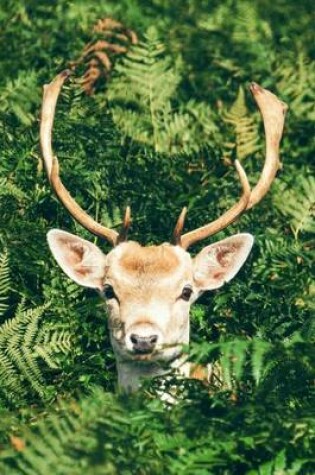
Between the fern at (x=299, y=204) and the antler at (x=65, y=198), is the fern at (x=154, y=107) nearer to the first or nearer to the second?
the fern at (x=299, y=204)

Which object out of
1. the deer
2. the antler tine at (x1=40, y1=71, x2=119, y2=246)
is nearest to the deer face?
the deer

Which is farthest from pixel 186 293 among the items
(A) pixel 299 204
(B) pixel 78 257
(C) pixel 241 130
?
(C) pixel 241 130

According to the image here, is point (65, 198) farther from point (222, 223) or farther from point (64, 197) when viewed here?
point (222, 223)

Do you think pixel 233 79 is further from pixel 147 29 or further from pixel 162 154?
pixel 162 154

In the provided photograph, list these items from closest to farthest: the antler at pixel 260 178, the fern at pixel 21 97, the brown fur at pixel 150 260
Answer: the brown fur at pixel 150 260 → the antler at pixel 260 178 → the fern at pixel 21 97

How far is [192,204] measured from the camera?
1130 centimetres

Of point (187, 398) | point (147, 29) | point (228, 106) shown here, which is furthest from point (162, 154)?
point (187, 398)

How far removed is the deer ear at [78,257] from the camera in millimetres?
9969

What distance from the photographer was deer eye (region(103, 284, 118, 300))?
9648 mm

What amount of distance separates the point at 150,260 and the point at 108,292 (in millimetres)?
296

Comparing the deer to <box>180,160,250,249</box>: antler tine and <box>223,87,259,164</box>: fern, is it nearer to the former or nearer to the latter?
<box>180,160,250,249</box>: antler tine

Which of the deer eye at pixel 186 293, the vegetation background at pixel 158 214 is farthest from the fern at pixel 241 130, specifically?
the deer eye at pixel 186 293

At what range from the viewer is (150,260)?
968cm

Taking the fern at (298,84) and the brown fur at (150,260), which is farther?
the fern at (298,84)
